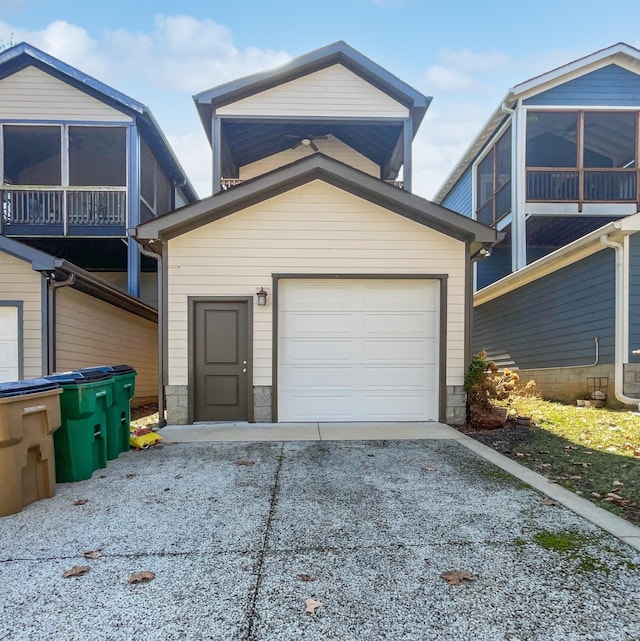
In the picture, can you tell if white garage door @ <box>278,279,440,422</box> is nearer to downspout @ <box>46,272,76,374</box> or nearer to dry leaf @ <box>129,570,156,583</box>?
downspout @ <box>46,272,76,374</box>

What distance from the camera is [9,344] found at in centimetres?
720

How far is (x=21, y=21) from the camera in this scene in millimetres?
9688

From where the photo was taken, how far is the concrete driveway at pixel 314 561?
204 cm

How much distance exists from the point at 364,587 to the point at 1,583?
2115mm

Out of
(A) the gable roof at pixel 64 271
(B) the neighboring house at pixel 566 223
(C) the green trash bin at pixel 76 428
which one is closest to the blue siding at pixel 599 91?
(B) the neighboring house at pixel 566 223

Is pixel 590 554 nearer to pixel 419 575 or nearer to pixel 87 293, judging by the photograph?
pixel 419 575

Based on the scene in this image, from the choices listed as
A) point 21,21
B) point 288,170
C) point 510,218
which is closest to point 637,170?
point 510,218

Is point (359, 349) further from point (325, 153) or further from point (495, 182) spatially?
point (495, 182)

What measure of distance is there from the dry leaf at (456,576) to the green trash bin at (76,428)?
353cm

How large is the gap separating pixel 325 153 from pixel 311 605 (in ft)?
34.8

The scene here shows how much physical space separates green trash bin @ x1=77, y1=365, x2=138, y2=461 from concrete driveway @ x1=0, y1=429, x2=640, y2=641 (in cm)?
65

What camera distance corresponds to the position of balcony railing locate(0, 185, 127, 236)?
9.77m

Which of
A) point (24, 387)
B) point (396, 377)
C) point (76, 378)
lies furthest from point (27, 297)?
point (396, 377)

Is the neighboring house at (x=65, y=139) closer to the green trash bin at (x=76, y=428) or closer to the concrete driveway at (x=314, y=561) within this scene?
the green trash bin at (x=76, y=428)
